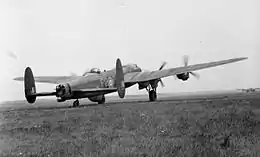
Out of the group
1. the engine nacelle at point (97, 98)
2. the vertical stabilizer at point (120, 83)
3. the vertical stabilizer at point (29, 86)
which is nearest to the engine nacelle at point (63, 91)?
the vertical stabilizer at point (29, 86)

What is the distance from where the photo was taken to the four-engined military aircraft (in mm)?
17203

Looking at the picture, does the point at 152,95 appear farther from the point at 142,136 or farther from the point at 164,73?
the point at 142,136

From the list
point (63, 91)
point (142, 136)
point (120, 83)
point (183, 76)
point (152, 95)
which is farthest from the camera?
point (152, 95)

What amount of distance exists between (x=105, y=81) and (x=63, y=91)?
4264 mm

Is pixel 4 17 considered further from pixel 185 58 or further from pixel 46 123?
pixel 185 58

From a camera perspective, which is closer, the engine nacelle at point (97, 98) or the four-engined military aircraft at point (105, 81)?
the four-engined military aircraft at point (105, 81)

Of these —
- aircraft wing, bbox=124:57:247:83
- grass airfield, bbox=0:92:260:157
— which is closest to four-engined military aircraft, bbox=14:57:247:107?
aircraft wing, bbox=124:57:247:83

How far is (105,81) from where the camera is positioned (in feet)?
76.0

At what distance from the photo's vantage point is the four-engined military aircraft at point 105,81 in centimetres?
1720

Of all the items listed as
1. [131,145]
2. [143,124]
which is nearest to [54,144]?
[131,145]

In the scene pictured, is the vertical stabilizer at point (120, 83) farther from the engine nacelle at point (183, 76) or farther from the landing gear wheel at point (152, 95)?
the engine nacelle at point (183, 76)

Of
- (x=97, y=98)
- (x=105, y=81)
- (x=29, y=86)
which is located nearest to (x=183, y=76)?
(x=105, y=81)

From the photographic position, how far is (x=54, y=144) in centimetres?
872

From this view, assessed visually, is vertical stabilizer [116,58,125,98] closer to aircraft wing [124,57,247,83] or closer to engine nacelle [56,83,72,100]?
engine nacelle [56,83,72,100]
